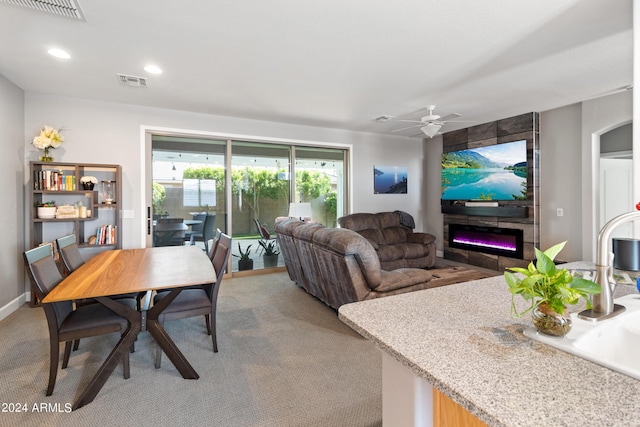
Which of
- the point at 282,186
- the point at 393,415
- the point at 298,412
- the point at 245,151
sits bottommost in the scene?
the point at 298,412

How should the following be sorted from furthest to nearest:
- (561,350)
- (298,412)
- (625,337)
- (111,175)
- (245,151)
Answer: (245,151) < (111,175) < (298,412) < (625,337) < (561,350)

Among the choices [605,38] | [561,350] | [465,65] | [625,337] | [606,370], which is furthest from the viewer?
[465,65]

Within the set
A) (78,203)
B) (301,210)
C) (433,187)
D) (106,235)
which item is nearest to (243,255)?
(301,210)

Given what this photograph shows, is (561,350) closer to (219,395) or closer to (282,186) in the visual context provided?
(219,395)

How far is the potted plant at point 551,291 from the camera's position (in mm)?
905

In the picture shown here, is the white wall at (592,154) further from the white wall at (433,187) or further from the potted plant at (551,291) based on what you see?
the potted plant at (551,291)

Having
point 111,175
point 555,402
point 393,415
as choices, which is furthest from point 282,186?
point 555,402

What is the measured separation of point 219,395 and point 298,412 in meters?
A: 0.56

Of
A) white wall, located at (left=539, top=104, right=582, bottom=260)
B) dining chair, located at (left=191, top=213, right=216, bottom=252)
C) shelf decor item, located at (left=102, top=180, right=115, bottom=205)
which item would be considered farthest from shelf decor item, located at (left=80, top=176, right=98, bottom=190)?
white wall, located at (left=539, top=104, right=582, bottom=260)

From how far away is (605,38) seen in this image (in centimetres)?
266

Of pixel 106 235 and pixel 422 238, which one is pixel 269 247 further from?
pixel 422 238

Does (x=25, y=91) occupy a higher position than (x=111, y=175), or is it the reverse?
(x=25, y=91)

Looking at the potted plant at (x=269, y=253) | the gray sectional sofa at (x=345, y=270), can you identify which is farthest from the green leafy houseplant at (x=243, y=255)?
the gray sectional sofa at (x=345, y=270)

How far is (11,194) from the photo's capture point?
354cm
